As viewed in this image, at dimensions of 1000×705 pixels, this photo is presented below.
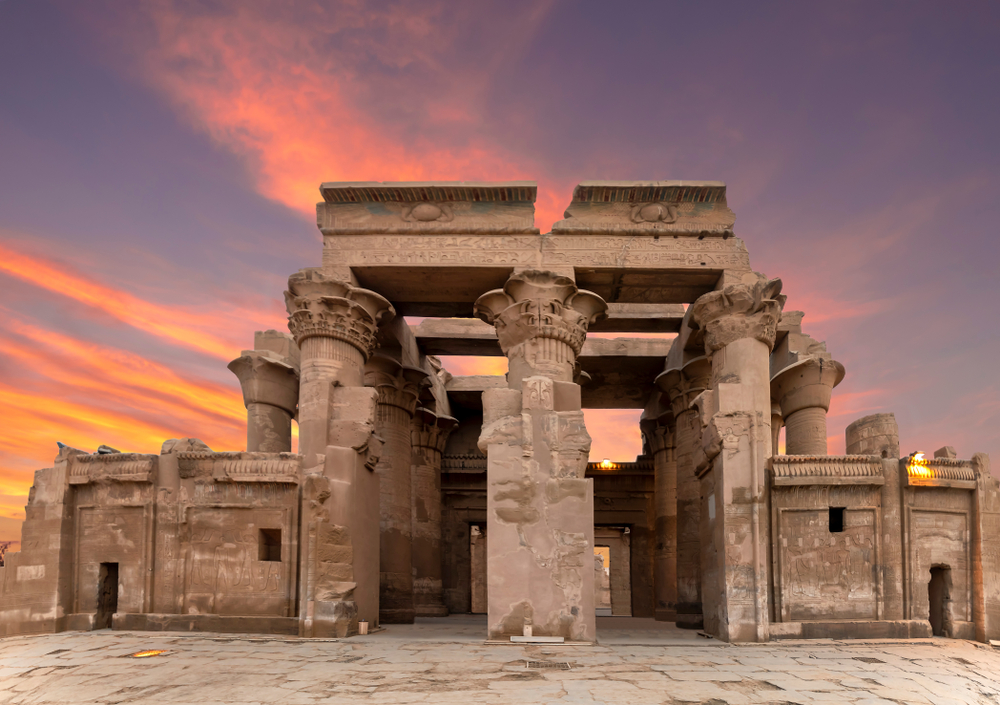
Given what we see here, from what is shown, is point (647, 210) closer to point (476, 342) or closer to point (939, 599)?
point (476, 342)

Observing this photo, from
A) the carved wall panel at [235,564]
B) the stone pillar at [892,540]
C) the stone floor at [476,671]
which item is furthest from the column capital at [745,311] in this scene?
the carved wall panel at [235,564]

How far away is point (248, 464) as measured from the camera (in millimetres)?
11625

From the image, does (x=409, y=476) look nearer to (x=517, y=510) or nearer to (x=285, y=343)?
(x=285, y=343)

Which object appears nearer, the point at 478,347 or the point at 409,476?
the point at 409,476

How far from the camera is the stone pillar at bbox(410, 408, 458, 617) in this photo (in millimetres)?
17688

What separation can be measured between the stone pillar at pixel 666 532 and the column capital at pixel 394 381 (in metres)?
6.31

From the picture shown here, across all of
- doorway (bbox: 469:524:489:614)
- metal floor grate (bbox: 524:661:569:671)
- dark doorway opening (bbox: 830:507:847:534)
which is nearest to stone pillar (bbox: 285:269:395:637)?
metal floor grate (bbox: 524:661:569:671)

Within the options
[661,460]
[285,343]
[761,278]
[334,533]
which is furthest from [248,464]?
[661,460]

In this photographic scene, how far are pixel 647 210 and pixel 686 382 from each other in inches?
180

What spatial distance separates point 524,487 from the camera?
11.1 metres

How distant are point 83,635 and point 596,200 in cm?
1041

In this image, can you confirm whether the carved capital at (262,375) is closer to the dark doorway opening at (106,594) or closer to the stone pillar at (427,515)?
the stone pillar at (427,515)

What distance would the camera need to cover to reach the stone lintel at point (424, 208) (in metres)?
13.1

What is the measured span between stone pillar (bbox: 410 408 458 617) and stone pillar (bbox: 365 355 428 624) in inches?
55.3
